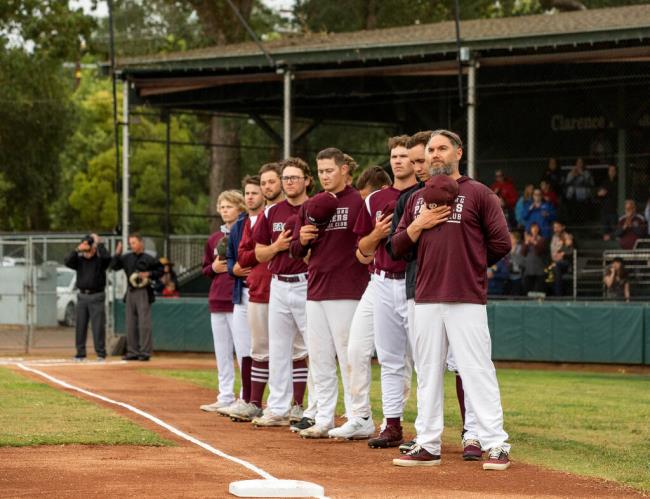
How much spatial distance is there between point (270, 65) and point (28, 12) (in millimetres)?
14340

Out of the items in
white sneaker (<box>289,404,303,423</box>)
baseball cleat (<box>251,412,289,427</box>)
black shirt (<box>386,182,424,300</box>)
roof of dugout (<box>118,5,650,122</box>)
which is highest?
roof of dugout (<box>118,5,650,122</box>)

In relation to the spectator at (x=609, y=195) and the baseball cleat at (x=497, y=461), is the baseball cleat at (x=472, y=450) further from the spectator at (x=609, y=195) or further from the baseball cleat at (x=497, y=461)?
the spectator at (x=609, y=195)

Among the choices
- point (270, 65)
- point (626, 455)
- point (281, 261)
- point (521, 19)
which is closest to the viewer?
point (626, 455)

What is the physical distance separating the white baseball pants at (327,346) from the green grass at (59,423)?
4.55 ft

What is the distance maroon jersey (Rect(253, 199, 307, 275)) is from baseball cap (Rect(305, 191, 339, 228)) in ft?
2.81

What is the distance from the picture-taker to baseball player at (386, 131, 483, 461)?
8.82 metres

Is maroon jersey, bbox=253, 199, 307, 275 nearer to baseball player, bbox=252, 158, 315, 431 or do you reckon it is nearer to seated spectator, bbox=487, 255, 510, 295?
baseball player, bbox=252, 158, 315, 431

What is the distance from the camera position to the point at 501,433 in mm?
8438

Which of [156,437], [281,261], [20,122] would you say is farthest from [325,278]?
[20,122]

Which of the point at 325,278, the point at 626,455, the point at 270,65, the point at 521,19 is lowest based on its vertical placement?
the point at 626,455

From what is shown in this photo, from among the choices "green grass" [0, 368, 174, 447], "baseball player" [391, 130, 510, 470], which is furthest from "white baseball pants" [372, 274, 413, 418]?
"green grass" [0, 368, 174, 447]

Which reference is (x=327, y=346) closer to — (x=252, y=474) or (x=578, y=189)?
(x=252, y=474)

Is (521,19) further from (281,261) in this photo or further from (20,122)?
(20,122)

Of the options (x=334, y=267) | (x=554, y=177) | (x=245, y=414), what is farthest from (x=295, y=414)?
(x=554, y=177)
